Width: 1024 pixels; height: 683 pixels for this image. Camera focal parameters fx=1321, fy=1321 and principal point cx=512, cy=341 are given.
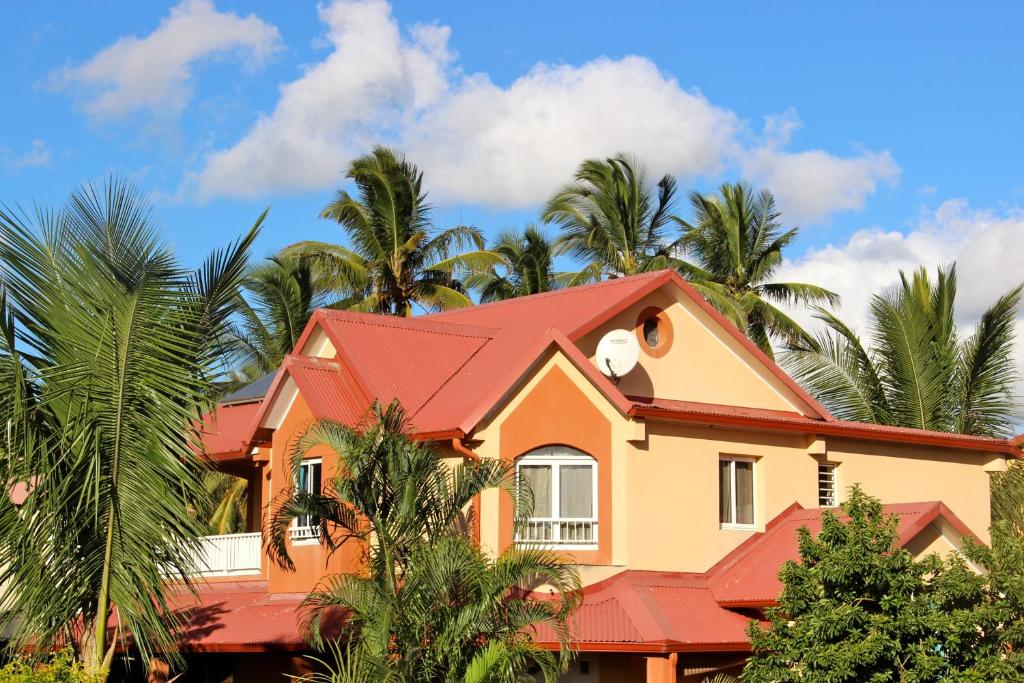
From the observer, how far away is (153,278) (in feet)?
39.6

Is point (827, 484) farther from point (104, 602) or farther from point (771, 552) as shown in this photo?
point (104, 602)

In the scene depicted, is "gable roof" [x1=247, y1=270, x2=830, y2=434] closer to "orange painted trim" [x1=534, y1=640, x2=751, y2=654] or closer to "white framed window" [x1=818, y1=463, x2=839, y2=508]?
"white framed window" [x1=818, y1=463, x2=839, y2=508]

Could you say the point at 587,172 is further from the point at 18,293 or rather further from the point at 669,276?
the point at 18,293

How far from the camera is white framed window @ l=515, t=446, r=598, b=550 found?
2088cm

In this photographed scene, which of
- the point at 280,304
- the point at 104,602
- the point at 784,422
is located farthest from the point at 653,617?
the point at 280,304

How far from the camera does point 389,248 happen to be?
1471 inches

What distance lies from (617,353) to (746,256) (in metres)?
17.3

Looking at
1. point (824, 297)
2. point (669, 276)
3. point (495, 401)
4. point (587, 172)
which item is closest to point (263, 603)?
point (495, 401)

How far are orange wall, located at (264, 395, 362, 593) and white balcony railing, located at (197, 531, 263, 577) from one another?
5.05ft

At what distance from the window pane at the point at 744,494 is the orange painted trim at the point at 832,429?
83cm

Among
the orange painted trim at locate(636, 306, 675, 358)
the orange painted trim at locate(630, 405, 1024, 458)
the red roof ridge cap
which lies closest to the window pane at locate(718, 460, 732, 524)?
the red roof ridge cap

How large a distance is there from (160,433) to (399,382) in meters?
10.6

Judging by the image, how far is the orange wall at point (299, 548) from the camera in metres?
21.7

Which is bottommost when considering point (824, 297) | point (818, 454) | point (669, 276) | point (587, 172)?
point (818, 454)
